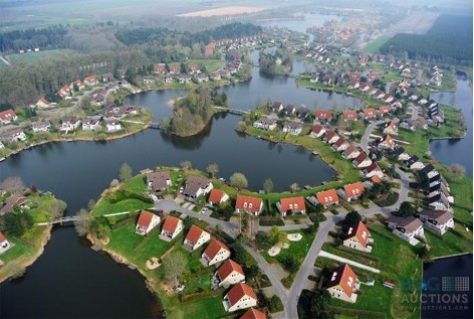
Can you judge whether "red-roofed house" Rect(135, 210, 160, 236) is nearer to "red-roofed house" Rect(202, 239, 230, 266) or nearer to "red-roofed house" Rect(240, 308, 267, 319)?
"red-roofed house" Rect(202, 239, 230, 266)

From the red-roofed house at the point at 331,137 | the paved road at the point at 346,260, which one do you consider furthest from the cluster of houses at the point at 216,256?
the red-roofed house at the point at 331,137

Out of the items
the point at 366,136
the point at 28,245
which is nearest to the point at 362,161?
the point at 366,136

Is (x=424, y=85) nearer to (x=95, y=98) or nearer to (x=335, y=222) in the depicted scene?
(x=335, y=222)

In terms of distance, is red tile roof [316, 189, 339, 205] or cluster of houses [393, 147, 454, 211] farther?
cluster of houses [393, 147, 454, 211]

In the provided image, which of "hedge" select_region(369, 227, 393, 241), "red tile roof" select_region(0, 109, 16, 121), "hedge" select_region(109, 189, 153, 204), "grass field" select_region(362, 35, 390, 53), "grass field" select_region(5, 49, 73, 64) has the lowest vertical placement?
"hedge" select_region(369, 227, 393, 241)

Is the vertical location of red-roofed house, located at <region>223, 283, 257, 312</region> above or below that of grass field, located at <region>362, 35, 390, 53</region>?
below

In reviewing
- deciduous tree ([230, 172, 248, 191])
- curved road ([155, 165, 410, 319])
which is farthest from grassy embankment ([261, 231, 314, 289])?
deciduous tree ([230, 172, 248, 191])

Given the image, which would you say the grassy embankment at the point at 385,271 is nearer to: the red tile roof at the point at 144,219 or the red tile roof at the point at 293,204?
the red tile roof at the point at 293,204
